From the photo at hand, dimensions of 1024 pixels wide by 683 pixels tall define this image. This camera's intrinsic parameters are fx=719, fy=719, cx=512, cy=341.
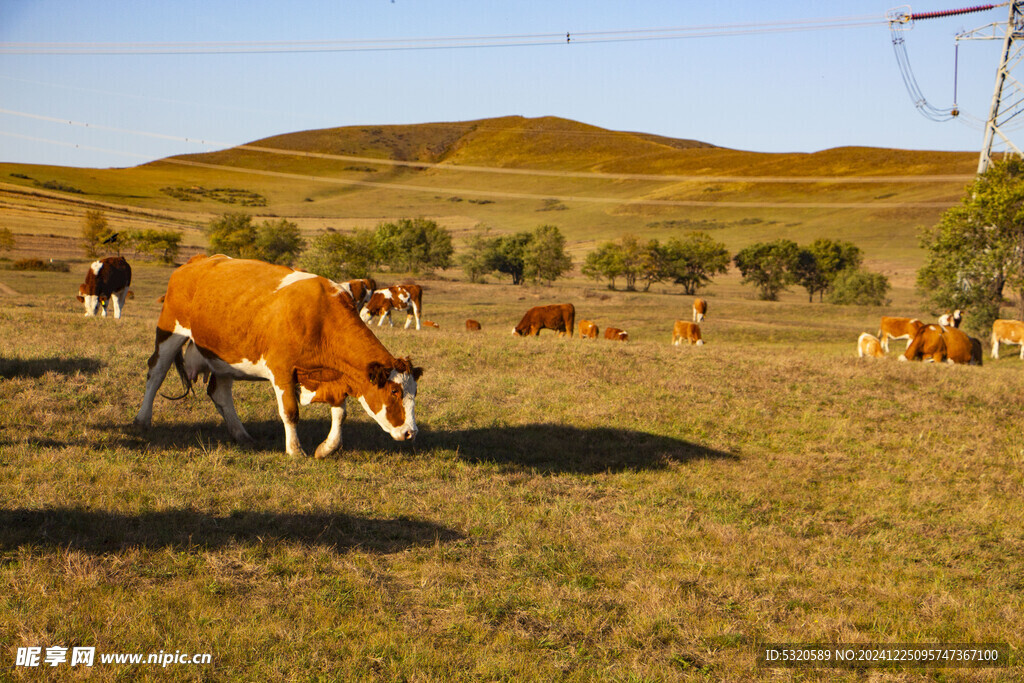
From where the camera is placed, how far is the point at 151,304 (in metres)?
39.3

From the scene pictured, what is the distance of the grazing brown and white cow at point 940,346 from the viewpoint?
26.3 meters

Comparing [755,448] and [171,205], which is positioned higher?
[171,205]

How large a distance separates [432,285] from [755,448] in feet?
181

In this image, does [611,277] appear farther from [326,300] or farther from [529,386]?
[326,300]

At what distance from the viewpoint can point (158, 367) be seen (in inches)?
426

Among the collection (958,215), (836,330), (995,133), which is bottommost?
(836,330)

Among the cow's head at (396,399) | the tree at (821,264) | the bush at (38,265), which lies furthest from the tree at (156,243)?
the tree at (821,264)

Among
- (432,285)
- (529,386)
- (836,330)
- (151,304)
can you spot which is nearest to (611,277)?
(432,285)

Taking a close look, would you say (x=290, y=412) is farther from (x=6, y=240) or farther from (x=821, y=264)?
(x=821, y=264)

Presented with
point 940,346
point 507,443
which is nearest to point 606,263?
point 940,346

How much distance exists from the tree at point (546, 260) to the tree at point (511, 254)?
6.14m

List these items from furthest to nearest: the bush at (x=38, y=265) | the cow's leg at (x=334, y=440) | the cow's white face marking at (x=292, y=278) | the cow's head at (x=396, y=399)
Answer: the bush at (x=38, y=265) → the cow's white face marking at (x=292, y=278) → the cow's leg at (x=334, y=440) → the cow's head at (x=396, y=399)

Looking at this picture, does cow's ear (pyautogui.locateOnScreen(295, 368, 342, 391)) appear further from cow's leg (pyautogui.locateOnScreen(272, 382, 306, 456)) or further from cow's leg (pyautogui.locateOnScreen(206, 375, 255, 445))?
cow's leg (pyautogui.locateOnScreen(206, 375, 255, 445))

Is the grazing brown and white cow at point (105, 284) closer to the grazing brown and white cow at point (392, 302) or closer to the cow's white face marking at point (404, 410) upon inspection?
the grazing brown and white cow at point (392, 302)
